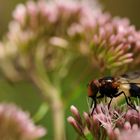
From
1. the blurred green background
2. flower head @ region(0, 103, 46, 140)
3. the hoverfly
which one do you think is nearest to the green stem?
the blurred green background

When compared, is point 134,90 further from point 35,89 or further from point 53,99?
point 35,89

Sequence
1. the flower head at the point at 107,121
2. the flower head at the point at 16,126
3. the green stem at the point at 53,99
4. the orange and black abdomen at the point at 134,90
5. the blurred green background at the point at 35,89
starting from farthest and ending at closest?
the blurred green background at the point at 35,89 → the green stem at the point at 53,99 → the flower head at the point at 16,126 → the orange and black abdomen at the point at 134,90 → the flower head at the point at 107,121

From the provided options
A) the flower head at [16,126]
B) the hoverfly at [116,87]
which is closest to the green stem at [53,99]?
the flower head at [16,126]

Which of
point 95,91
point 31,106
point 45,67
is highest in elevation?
point 31,106

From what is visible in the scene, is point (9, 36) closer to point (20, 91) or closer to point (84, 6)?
point (84, 6)

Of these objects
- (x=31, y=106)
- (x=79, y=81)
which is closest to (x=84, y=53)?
(x=79, y=81)

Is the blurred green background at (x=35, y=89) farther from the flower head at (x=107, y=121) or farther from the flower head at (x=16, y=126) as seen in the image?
the flower head at (x=107, y=121)
